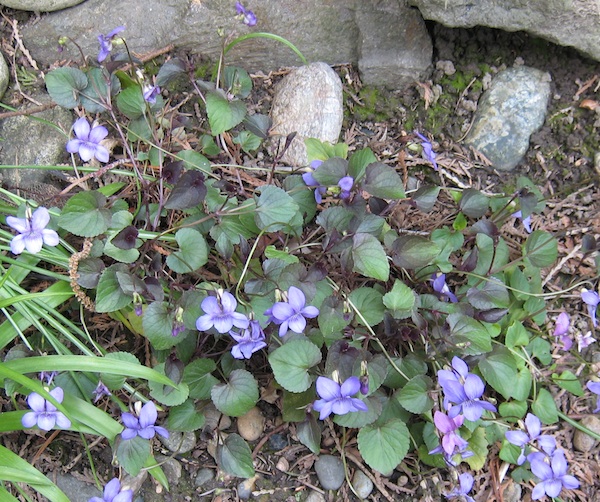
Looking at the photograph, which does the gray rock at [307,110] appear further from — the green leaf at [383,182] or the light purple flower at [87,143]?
the light purple flower at [87,143]

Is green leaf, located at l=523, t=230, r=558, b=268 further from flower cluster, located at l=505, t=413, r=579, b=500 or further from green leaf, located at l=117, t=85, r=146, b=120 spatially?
green leaf, located at l=117, t=85, r=146, b=120

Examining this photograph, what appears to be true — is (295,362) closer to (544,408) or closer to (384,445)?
(384,445)

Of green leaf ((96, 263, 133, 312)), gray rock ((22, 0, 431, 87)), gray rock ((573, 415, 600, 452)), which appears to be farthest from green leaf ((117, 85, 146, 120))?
gray rock ((573, 415, 600, 452))

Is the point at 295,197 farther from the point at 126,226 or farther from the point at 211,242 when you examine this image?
the point at 126,226

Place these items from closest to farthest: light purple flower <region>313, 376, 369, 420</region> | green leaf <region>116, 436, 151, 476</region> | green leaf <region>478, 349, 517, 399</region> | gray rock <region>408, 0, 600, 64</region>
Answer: light purple flower <region>313, 376, 369, 420</region>
green leaf <region>116, 436, 151, 476</region>
green leaf <region>478, 349, 517, 399</region>
gray rock <region>408, 0, 600, 64</region>

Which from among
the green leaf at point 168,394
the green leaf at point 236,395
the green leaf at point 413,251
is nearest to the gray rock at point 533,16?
the green leaf at point 413,251

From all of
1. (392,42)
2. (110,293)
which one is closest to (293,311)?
(110,293)
